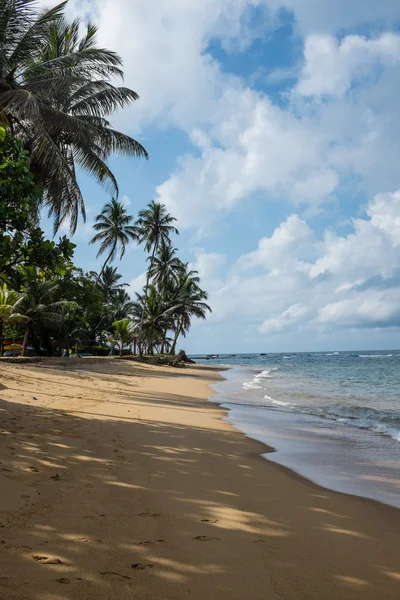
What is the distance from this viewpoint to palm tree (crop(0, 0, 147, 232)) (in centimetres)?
1106

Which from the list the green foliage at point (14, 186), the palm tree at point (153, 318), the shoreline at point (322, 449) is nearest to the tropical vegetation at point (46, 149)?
the green foliage at point (14, 186)

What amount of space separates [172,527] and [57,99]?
13031mm

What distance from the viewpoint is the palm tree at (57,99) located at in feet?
36.3

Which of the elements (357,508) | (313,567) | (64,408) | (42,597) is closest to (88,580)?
(42,597)

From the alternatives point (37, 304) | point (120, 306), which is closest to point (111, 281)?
point (120, 306)

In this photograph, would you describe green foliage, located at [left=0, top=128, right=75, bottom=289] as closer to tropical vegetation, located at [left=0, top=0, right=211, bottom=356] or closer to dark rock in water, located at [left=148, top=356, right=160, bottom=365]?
tropical vegetation, located at [left=0, top=0, right=211, bottom=356]

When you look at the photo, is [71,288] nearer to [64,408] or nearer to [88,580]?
[64,408]

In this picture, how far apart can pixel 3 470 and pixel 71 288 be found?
22.8 m

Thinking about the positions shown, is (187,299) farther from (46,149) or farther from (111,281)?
(46,149)

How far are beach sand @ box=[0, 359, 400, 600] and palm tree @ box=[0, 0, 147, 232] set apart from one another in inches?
316

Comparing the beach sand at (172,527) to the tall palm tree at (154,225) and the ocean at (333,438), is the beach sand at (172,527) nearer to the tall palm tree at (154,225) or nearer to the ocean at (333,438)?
the ocean at (333,438)

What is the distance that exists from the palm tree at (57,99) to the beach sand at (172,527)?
26.3ft

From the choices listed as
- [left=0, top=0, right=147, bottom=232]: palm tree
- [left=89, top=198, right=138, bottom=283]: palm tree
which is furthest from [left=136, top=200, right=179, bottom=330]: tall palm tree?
[left=0, top=0, right=147, bottom=232]: palm tree

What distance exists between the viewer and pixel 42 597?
2.03m
